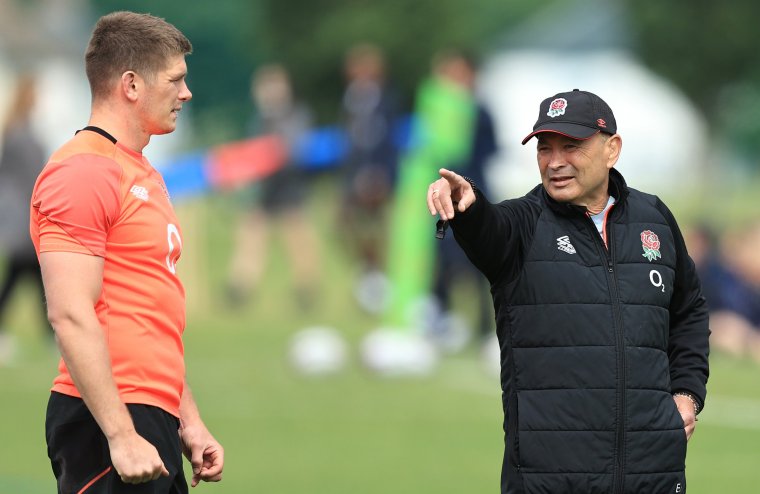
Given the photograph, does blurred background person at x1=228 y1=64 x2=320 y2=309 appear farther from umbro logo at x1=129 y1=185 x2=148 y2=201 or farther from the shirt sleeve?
the shirt sleeve

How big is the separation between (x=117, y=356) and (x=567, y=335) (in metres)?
1.59

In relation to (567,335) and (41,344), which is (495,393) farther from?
(567,335)

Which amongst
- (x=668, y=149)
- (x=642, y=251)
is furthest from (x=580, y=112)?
(x=668, y=149)

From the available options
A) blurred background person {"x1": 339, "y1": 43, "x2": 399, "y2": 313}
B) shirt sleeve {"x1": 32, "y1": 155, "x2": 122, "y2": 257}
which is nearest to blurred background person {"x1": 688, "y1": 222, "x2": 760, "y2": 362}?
blurred background person {"x1": 339, "y1": 43, "x2": 399, "y2": 313}

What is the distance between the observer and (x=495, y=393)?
12898mm

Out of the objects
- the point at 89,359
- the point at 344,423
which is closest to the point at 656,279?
the point at 89,359

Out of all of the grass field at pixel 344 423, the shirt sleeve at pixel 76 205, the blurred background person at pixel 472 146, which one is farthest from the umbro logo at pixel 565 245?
the blurred background person at pixel 472 146

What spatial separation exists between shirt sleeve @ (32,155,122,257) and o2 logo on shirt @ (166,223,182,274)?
244mm

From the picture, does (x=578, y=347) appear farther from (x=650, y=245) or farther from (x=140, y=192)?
(x=140, y=192)

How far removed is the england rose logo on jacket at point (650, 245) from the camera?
542 cm

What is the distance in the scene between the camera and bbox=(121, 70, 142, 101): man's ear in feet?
15.6

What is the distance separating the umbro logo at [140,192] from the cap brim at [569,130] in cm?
141

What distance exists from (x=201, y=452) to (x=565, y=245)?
4.87 ft

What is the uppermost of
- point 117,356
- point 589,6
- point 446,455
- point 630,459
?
point 589,6
